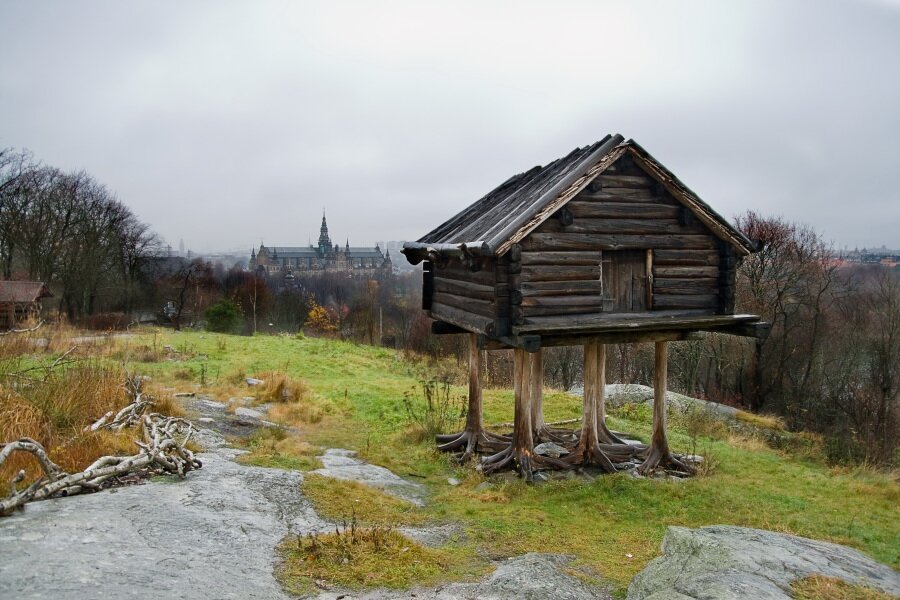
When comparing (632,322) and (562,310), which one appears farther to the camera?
(632,322)

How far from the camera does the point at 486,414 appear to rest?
14898 mm

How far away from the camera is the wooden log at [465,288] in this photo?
28.5 ft

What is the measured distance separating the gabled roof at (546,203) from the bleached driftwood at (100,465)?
4645mm

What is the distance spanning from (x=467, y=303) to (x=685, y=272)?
3586 millimetres

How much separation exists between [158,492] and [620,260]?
23.2 feet

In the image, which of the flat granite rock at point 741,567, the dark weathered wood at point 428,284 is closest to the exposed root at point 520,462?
the dark weathered wood at point 428,284

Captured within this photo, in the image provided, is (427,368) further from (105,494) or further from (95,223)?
(95,223)

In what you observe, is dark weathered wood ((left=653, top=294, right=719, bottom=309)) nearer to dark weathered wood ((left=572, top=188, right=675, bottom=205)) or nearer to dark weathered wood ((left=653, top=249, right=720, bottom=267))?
dark weathered wood ((left=653, top=249, right=720, bottom=267))

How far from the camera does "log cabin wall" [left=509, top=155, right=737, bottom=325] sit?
842 cm

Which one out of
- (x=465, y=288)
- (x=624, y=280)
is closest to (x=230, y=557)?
(x=465, y=288)

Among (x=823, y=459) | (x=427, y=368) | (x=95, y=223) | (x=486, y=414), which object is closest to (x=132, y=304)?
(x=95, y=223)

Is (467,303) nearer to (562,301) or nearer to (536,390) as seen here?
(562,301)

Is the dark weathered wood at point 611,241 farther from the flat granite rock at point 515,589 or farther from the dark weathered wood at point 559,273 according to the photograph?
the flat granite rock at point 515,589

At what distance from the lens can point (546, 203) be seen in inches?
319
